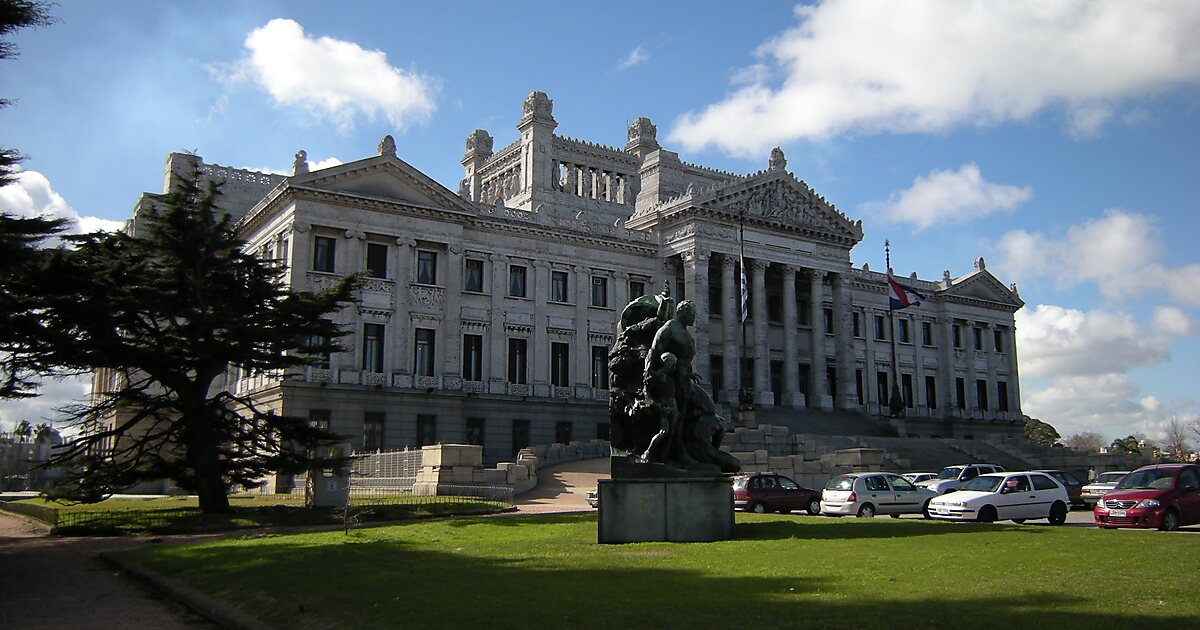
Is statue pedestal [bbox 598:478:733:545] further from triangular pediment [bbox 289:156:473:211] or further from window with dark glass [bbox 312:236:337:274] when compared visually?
triangular pediment [bbox 289:156:473:211]

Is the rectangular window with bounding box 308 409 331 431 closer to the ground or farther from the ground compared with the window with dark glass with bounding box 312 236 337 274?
closer to the ground

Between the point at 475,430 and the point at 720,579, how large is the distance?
42622 mm

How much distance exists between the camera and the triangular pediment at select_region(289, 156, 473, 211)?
51281 millimetres

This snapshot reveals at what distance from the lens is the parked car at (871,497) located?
102ft

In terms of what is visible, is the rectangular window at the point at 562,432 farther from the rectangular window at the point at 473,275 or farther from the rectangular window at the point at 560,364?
the rectangular window at the point at 473,275

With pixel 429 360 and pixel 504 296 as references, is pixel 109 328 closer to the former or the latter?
pixel 429 360

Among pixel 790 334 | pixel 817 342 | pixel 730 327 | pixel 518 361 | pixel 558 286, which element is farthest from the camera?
pixel 817 342

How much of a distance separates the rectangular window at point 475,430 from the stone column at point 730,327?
15.2 meters

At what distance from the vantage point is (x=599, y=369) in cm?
6016

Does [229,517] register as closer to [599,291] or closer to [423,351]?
[423,351]

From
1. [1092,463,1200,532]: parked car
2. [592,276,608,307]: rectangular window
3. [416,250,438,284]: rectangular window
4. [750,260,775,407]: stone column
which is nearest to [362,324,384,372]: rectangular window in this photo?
[416,250,438,284]: rectangular window

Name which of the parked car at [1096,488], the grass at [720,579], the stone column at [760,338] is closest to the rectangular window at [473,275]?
the stone column at [760,338]

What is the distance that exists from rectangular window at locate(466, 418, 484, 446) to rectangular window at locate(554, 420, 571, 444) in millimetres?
4573

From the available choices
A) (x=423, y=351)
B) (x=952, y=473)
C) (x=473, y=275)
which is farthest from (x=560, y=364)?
(x=952, y=473)
